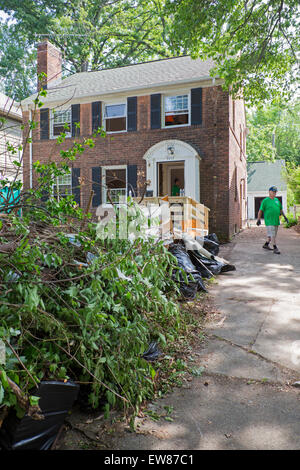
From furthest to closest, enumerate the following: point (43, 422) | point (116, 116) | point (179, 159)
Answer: point (116, 116), point (179, 159), point (43, 422)

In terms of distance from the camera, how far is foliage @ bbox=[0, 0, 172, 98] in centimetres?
2292

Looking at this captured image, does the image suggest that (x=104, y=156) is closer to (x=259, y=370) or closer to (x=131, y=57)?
(x=259, y=370)

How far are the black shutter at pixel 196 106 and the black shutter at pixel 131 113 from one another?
2.49 m

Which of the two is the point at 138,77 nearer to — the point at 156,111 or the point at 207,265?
the point at 156,111

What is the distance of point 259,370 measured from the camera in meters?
3.06

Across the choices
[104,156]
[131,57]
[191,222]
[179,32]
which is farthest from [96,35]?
[191,222]

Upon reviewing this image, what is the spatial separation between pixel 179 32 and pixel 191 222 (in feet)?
16.5

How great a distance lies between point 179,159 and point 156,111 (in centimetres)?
244

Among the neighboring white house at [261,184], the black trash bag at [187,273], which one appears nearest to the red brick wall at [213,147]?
the black trash bag at [187,273]

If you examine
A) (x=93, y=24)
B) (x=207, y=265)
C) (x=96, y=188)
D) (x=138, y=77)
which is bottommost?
(x=207, y=265)

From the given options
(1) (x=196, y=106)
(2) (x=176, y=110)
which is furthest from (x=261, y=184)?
(1) (x=196, y=106)

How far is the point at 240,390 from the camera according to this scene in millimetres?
2758

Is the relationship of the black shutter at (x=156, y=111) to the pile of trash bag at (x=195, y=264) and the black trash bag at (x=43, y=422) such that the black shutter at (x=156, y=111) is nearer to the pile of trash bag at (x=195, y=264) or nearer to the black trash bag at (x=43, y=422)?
the pile of trash bag at (x=195, y=264)

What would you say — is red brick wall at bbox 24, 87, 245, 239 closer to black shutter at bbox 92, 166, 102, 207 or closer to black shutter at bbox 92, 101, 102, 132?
black shutter at bbox 92, 166, 102, 207
